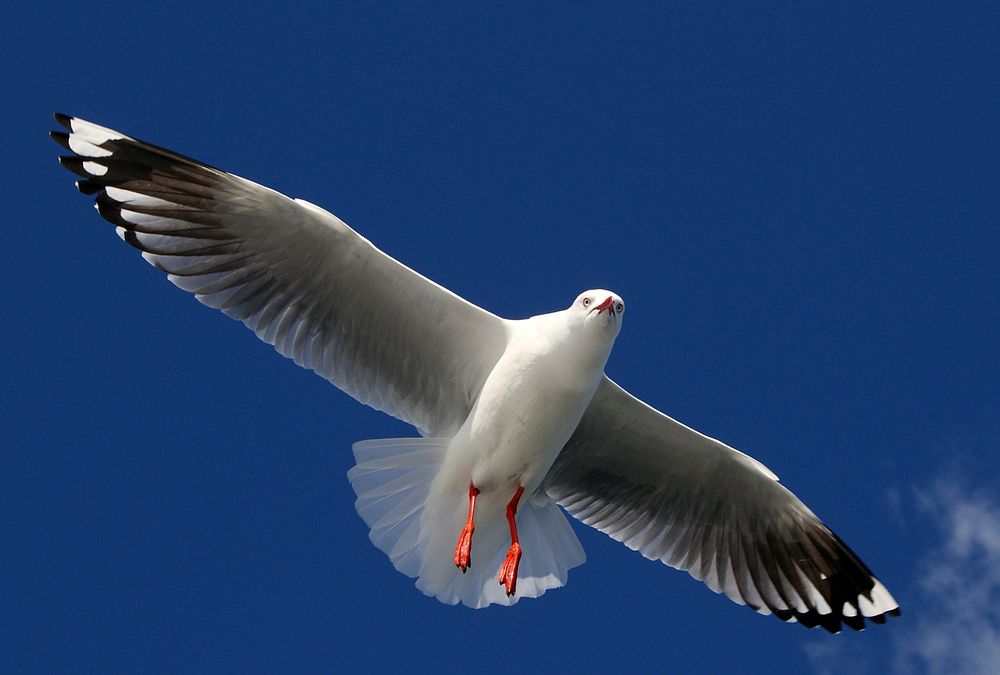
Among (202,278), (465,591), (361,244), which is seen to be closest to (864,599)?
(465,591)

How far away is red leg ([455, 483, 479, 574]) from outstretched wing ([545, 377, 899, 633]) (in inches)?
28.0

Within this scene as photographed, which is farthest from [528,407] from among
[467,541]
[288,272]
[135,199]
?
[135,199]

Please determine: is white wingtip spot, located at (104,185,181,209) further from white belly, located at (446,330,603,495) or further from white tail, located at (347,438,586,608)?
white belly, located at (446,330,603,495)

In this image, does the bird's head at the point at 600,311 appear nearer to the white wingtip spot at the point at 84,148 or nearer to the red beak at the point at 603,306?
the red beak at the point at 603,306

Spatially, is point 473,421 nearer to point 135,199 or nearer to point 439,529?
point 439,529

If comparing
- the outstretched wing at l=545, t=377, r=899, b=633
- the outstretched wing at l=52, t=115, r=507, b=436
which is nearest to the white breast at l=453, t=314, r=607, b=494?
the outstretched wing at l=52, t=115, r=507, b=436

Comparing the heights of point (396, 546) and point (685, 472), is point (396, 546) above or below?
below

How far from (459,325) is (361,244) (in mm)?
704

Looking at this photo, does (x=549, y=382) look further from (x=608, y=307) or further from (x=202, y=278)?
(x=202, y=278)

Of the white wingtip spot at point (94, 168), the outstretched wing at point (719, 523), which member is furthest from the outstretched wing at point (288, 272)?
the outstretched wing at point (719, 523)

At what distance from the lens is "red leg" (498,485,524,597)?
8.59m

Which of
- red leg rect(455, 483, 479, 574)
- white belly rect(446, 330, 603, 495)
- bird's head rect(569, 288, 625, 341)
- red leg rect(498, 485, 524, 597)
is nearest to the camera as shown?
bird's head rect(569, 288, 625, 341)

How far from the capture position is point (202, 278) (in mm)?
8531

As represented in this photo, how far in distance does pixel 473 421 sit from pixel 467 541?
636mm
